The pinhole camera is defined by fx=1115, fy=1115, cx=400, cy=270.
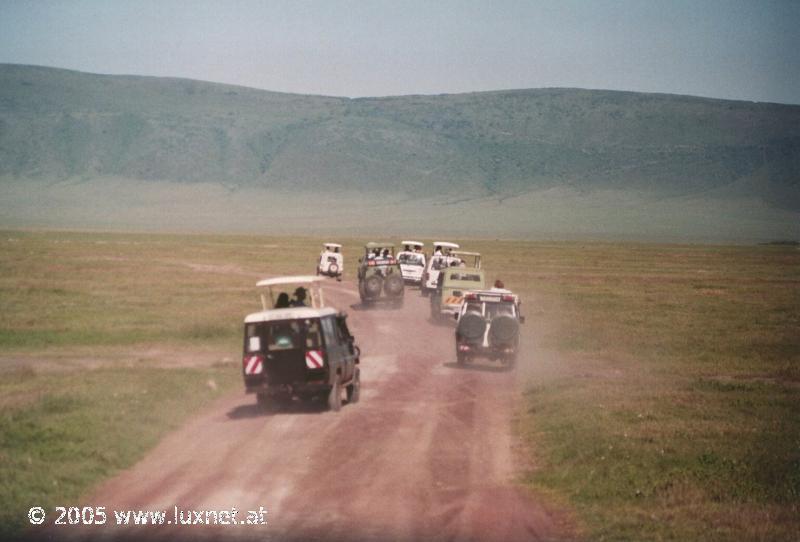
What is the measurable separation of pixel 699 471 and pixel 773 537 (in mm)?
3289

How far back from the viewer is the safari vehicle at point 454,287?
4188 cm

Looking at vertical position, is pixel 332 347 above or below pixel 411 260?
above

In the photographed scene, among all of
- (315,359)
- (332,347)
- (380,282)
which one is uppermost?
(332,347)

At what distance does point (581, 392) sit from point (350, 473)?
32.6 feet

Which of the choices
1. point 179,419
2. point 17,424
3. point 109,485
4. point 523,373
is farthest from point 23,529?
point 523,373

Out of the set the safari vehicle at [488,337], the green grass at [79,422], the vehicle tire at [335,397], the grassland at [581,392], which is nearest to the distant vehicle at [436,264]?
the grassland at [581,392]

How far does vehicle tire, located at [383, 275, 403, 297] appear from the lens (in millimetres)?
48750

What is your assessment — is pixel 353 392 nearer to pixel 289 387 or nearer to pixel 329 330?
pixel 329 330

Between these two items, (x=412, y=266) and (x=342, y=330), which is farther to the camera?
(x=412, y=266)

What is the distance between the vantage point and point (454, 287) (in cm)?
4194

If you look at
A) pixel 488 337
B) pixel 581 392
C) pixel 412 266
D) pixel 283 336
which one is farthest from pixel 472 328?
pixel 412 266

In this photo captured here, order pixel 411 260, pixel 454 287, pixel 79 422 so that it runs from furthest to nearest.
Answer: pixel 411 260, pixel 454 287, pixel 79 422

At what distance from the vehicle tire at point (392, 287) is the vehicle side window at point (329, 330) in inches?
1037

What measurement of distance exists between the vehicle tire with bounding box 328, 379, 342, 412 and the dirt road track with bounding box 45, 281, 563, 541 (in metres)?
0.23
